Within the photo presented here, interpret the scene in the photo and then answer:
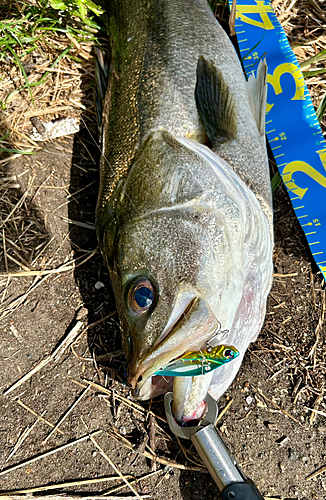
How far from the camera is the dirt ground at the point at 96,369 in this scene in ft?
8.94

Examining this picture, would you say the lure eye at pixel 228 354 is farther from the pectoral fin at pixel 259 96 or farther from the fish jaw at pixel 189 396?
the pectoral fin at pixel 259 96

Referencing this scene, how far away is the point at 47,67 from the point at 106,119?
1.21 meters

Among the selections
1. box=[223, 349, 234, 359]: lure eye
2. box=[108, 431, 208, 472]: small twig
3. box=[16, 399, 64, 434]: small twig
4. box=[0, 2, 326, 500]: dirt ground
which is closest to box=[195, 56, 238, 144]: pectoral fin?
box=[0, 2, 326, 500]: dirt ground

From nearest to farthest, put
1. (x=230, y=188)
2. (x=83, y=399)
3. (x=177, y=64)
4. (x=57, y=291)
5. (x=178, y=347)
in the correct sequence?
1. (x=178, y=347)
2. (x=230, y=188)
3. (x=177, y=64)
4. (x=83, y=399)
5. (x=57, y=291)

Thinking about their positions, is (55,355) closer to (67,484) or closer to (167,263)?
(67,484)

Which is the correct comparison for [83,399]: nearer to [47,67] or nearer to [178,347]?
[178,347]

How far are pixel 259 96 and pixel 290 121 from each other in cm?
57

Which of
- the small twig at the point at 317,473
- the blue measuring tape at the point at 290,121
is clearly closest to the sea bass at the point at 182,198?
the blue measuring tape at the point at 290,121

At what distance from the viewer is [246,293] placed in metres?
2.36

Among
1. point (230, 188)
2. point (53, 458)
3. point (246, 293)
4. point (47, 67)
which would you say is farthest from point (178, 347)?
point (47, 67)

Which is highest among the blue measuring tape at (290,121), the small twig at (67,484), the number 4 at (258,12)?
the number 4 at (258,12)

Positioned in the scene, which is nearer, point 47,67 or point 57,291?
point 57,291

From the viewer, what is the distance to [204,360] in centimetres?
202

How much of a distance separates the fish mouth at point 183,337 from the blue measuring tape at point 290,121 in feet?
5.06
